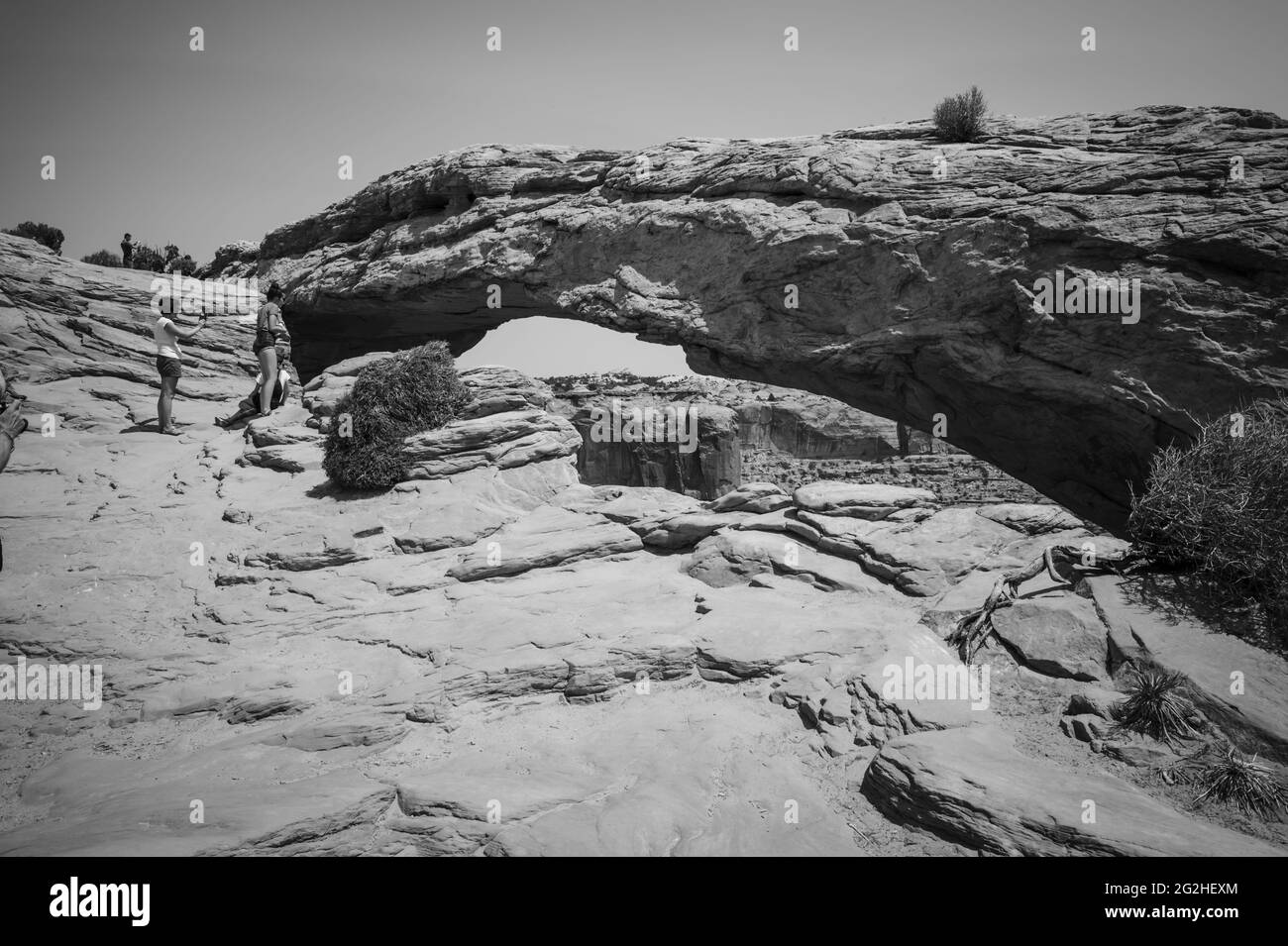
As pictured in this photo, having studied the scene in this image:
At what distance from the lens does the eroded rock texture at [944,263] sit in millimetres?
12273

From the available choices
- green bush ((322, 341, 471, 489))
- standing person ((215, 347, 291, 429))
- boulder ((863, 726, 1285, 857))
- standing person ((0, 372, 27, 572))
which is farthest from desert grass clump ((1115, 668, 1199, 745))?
standing person ((215, 347, 291, 429))

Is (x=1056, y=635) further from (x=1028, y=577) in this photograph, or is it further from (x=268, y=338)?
(x=268, y=338)

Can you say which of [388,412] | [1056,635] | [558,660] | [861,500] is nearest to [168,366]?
[388,412]

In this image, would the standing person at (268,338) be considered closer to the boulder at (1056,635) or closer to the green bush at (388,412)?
the green bush at (388,412)

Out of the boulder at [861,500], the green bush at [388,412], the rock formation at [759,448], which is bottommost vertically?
the rock formation at [759,448]

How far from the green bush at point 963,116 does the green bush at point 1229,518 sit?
8547mm

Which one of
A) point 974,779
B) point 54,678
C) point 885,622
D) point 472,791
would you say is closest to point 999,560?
point 885,622

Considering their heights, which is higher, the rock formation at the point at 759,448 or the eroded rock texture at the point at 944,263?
the eroded rock texture at the point at 944,263

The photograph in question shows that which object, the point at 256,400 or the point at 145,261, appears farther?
the point at 145,261

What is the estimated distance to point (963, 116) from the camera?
49.3 feet

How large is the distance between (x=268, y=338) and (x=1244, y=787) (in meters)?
18.1

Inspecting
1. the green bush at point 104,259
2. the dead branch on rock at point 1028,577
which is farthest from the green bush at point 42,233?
the dead branch on rock at point 1028,577

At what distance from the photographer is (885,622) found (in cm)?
Answer: 928

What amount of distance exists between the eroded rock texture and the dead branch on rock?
186 inches
